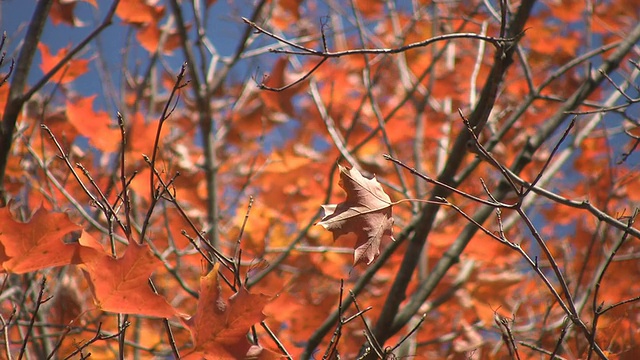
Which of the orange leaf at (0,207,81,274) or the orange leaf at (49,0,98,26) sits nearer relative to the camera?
the orange leaf at (0,207,81,274)

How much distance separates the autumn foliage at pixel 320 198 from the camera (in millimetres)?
1288

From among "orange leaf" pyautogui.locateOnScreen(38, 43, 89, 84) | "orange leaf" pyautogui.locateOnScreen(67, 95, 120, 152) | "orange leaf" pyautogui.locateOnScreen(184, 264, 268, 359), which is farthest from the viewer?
"orange leaf" pyautogui.locateOnScreen(67, 95, 120, 152)

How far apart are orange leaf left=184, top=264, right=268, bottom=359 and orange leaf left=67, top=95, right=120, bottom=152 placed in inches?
64.6

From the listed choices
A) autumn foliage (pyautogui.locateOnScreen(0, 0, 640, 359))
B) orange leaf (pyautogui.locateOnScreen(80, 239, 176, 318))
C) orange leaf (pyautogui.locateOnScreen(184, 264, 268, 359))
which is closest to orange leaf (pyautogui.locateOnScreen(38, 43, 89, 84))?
autumn foliage (pyautogui.locateOnScreen(0, 0, 640, 359))

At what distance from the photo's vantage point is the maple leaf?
4.26ft

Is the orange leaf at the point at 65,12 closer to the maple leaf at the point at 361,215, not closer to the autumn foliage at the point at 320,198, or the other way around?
the autumn foliage at the point at 320,198

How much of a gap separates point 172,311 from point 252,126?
2.59 metres

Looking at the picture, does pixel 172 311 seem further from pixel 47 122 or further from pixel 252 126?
pixel 252 126

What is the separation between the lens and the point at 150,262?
123cm

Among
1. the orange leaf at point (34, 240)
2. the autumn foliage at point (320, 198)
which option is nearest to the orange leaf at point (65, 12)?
the autumn foliage at point (320, 198)

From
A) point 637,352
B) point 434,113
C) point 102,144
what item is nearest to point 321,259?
point 434,113

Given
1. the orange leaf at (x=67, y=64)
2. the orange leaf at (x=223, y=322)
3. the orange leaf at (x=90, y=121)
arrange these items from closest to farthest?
the orange leaf at (x=223, y=322)
the orange leaf at (x=67, y=64)
the orange leaf at (x=90, y=121)

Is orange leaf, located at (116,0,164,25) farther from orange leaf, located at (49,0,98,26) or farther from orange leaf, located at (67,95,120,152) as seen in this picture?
orange leaf, located at (67,95,120,152)

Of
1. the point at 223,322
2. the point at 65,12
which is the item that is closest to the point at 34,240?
the point at 223,322
